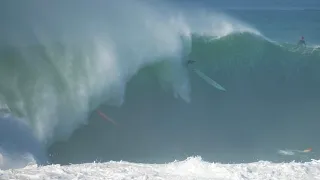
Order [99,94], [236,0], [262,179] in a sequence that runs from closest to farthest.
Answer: [262,179]
[99,94]
[236,0]

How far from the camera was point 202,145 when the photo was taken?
9555 mm

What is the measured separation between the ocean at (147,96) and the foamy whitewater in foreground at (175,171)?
0.02 metres

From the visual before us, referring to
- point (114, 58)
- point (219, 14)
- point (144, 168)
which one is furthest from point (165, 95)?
point (219, 14)

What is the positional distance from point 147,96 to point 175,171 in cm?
358

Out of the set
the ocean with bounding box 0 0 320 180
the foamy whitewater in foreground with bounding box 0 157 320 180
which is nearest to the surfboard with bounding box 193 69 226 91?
the ocean with bounding box 0 0 320 180

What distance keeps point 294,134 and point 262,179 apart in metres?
2.88

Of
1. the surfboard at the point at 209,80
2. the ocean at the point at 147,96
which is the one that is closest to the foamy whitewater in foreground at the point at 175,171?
the ocean at the point at 147,96

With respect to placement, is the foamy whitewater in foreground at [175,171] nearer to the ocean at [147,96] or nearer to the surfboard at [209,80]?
the ocean at [147,96]

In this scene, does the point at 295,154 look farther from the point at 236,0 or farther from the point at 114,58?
the point at 236,0

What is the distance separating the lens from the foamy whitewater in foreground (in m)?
7.29

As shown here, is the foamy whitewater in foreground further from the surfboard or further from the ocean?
the surfboard

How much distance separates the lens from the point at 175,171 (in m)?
7.66

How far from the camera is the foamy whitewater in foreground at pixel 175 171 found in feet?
23.9

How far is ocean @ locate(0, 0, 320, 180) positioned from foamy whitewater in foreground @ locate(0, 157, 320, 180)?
2 cm
